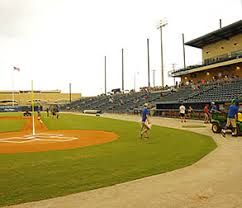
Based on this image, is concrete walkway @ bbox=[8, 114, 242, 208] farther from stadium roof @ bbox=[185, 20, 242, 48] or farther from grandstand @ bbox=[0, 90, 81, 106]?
grandstand @ bbox=[0, 90, 81, 106]

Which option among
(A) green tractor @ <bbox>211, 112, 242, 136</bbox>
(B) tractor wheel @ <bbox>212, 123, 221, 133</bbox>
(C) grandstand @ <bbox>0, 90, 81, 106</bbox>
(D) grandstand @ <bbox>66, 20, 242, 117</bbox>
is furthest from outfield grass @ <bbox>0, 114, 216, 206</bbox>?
(C) grandstand @ <bbox>0, 90, 81, 106</bbox>

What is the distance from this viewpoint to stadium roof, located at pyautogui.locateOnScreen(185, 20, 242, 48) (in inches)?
1665

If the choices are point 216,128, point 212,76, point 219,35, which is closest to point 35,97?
point 212,76

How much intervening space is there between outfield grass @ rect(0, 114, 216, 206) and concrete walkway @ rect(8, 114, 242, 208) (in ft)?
1.51

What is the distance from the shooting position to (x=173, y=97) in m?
44.3

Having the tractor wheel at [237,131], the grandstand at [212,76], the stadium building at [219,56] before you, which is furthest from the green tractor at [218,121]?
the stadium building at [219,56]

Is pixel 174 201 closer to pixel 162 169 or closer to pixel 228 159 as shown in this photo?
pixel 162 169

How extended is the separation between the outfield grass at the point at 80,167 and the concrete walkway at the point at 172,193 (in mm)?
460

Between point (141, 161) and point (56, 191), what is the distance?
4112 millimetres

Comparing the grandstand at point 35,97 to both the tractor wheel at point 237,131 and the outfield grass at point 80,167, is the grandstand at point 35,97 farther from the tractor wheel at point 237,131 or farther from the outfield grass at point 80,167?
the outfield grass at point 80,167

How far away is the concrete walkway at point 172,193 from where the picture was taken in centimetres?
589

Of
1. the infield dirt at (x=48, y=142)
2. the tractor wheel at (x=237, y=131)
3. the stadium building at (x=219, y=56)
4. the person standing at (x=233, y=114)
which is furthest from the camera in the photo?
the stadium building at (x=219, y=56)

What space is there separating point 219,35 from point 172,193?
4437 cm

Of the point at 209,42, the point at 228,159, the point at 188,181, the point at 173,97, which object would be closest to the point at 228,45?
the point at 209,42
